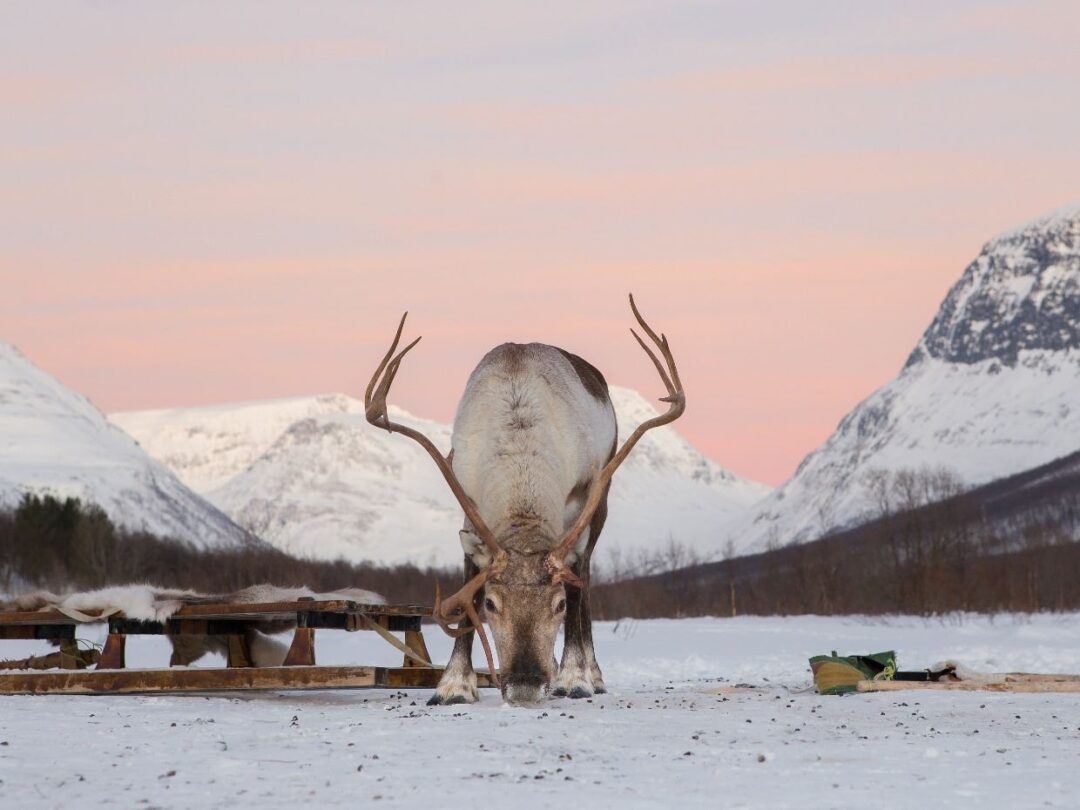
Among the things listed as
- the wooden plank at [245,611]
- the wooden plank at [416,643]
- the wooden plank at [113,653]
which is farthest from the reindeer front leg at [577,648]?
the wooden plank at [113,653]

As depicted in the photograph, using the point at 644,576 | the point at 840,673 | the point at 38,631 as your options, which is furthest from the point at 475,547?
the point at 644,576

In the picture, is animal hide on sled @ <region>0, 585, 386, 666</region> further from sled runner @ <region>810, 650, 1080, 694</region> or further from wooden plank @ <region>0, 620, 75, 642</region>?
sled runner @ <region>810, 650, 1080, 694</region>

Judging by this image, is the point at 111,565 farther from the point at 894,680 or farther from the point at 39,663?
the point at 894,680

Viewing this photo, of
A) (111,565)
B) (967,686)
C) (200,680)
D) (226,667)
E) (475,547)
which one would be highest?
(111,565)

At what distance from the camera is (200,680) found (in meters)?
14.6

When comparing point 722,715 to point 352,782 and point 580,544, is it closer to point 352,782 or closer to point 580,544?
point 580,544

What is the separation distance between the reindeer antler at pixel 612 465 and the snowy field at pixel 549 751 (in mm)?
1129

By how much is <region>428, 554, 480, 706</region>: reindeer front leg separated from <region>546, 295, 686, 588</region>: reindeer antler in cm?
114

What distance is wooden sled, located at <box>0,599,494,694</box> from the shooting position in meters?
14.4

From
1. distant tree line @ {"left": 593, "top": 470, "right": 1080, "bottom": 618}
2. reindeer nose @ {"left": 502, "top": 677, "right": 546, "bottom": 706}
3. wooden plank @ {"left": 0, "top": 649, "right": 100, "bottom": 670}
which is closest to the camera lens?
reindeer nose @ {"left": 502, "top": 677, "right": 546, "bottom": 706}

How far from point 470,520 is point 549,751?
3490mm

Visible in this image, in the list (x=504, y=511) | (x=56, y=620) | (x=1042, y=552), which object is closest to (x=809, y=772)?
(x=504, y=511)

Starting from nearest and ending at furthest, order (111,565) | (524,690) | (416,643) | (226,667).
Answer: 1. (524,690)
2. (226,667)
3. (416,643)
4. (111,565)

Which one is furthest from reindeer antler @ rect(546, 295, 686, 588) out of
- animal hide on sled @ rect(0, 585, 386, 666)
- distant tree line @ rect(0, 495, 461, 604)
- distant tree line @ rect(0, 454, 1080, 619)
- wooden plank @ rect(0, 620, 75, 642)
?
distant tree line @ rect(0, 495, 461, 604)
